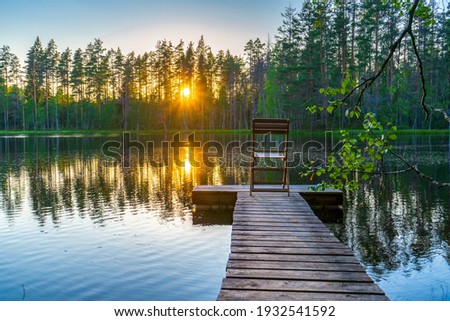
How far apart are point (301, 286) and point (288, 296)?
29 cm

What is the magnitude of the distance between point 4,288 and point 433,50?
52.3 m

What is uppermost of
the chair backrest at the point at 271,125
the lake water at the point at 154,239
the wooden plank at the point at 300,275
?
the chair backrest at the point at 271,125

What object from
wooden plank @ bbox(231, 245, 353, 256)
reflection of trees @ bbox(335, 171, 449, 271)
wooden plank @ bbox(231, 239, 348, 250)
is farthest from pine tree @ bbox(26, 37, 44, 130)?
wooden plank @ bbox(231, 245, 353, 256)

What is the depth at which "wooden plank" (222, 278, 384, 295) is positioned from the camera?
12.8ft

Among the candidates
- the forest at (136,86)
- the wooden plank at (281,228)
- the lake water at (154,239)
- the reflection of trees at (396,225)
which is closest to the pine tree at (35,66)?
the forest at (136,86)

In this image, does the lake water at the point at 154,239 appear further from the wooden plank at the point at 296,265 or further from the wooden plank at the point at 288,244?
the wooden plank at the point at 296,265

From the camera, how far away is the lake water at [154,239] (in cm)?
574

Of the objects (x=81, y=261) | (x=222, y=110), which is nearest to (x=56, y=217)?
(x=81, y=261)

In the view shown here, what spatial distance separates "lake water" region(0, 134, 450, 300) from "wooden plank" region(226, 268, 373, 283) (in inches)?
52.9

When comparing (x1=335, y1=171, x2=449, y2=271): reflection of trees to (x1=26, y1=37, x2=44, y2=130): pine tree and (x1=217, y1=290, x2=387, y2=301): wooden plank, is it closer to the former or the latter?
(x1=217, y1=290, x2=387, y2=301): wooden plank

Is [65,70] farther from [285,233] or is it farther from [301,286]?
[301,286]

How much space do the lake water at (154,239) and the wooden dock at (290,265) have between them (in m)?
0.86

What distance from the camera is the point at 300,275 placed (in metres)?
4.33
